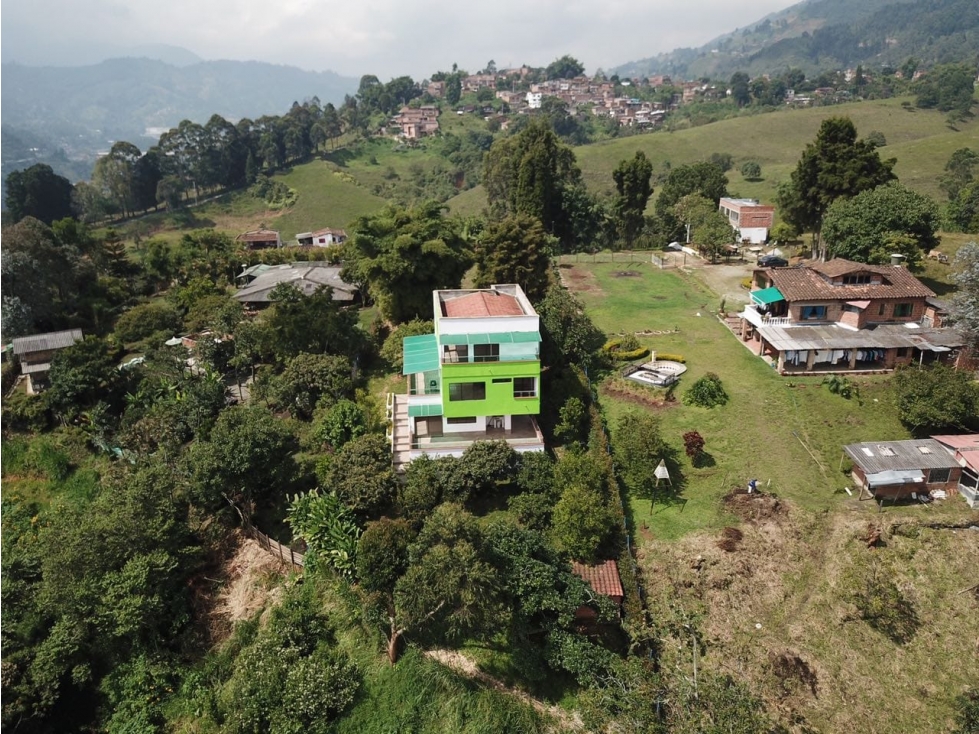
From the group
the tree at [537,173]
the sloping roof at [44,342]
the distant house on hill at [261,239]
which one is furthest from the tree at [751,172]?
the sloping roof at [44,342]

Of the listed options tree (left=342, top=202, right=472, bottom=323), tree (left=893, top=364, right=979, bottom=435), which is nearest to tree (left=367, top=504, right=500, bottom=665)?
tree (left=893, top=364, right=979, bottom=435)

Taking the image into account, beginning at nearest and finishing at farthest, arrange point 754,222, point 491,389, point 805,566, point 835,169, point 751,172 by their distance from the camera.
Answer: point 805,566, point 491,389, point 835,169, point 754,222, point 751,172

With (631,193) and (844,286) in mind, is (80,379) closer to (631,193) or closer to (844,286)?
(844,286)

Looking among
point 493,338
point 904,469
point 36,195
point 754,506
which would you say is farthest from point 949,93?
point 36,195

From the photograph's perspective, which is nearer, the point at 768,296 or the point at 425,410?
the point at 425,410

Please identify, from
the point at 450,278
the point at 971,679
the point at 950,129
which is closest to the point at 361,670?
the point at 971,679

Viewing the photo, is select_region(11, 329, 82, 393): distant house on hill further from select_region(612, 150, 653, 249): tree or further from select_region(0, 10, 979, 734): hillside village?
select_region(612, 150, 653, 249): tree
